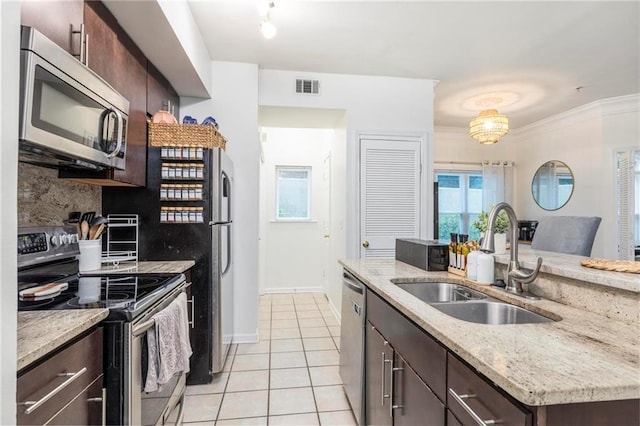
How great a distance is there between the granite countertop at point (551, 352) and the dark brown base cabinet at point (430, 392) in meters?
0.05

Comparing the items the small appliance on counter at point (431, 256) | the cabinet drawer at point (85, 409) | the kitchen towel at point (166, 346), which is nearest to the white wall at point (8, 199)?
the cabinet drawer at point (85, 409)

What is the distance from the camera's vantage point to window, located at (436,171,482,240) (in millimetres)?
5508

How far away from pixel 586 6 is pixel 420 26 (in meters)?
1.15

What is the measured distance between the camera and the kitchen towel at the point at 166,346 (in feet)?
4.26

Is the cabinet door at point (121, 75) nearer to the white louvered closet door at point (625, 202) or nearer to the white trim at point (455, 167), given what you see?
the white trim at point (455, 167)

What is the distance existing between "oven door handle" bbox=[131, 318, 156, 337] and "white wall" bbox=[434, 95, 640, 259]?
5153mm

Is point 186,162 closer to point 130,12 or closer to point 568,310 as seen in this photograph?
point 130,12

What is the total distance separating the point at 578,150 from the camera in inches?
179

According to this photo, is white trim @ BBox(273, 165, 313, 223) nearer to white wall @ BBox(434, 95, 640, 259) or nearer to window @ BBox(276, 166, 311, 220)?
window @ BBox(276, 166, 311, 220)

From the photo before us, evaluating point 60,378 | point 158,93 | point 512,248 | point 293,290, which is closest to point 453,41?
point 512,248

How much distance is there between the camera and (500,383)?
701 millimetres

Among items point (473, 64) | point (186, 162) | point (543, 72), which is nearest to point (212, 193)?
point (186, 162)

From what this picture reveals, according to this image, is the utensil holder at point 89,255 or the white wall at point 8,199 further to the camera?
the utensil holder at point 89,255

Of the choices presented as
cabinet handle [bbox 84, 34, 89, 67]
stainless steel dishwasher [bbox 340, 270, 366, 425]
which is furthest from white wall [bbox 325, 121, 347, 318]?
cabinet handle [bbox 84, 34, 89, 67]
